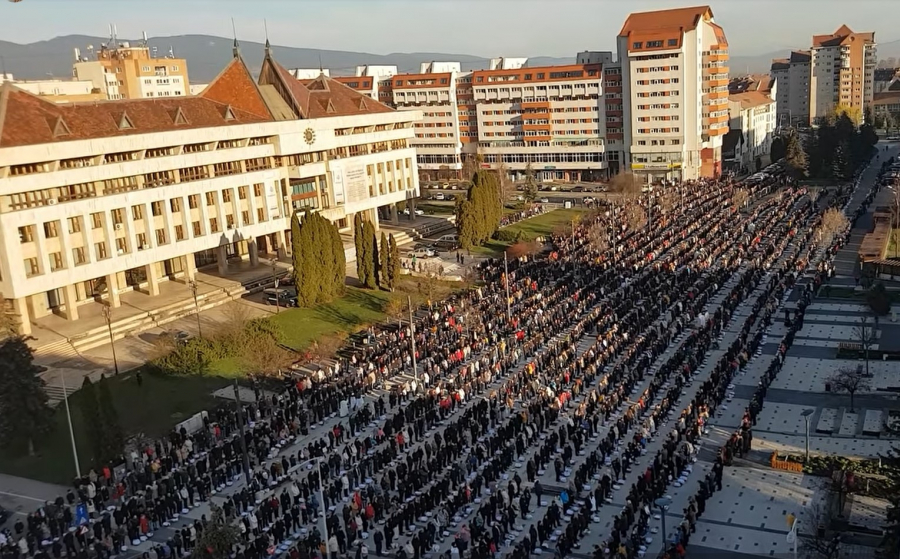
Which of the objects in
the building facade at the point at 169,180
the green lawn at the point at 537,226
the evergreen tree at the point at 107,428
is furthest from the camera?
the green lawn at the point at 537,226

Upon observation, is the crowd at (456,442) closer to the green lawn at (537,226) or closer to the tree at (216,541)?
the tree at (216,541)

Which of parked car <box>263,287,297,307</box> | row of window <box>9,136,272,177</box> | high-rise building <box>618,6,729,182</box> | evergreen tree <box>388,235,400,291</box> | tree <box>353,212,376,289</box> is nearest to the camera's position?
row of window <box>9,136,272,177</box>

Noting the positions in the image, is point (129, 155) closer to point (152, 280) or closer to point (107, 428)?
point (152, 280)

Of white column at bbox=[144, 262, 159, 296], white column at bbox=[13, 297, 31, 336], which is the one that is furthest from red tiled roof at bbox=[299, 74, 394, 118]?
white column at bbox=[13, 297, 31, 336]

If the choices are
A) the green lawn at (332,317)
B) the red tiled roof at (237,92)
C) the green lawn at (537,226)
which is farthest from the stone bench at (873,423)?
the red tiled roof at (237,92)

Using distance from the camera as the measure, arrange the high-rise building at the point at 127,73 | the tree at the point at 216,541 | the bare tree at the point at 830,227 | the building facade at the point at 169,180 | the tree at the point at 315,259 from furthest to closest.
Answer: the high-rise building at the point at 127,73 → the bare tree at the point at 830,227 → the tree at the point at 315,259 → the building facade at the point at 169,180 → the tree at the point at 216,541

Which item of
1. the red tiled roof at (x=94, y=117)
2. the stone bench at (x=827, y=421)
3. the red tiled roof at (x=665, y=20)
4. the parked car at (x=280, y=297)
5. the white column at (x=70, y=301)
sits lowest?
the stone bench at (x=827, y=421)

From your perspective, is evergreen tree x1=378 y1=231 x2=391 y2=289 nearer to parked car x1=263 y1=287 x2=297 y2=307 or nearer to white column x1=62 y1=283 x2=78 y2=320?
parked car x1=263 y1=287 x2=297 y2=307

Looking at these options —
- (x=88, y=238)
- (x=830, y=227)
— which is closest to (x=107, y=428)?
(x=88, y=238)
